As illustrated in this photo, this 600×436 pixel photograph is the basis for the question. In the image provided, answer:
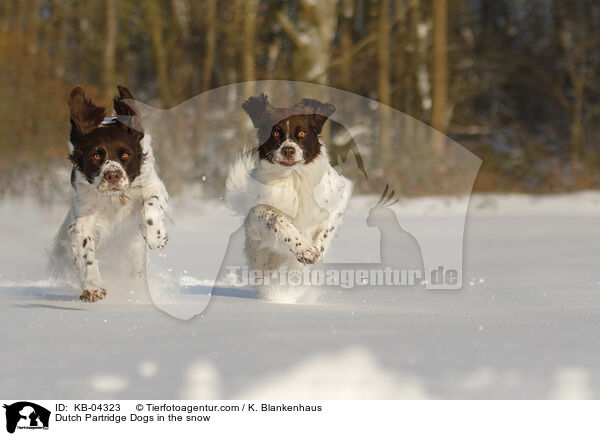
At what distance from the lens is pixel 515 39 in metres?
31.1

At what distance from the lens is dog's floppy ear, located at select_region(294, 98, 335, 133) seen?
5422 millimetres

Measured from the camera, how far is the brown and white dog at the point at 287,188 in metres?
5.36

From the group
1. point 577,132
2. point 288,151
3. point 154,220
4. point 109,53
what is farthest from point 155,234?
point 577,132

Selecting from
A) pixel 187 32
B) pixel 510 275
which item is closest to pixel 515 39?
pixel 187 32

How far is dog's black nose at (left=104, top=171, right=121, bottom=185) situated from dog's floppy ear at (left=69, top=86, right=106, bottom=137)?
0.35 m

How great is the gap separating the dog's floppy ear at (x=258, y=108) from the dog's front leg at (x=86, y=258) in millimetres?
1162

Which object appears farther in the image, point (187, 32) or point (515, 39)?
point (515, 39)

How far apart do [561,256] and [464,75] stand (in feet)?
71.6

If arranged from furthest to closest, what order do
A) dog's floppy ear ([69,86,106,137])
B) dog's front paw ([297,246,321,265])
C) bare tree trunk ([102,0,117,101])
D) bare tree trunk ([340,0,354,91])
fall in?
bare tree trunk ([340,0,354,91]) < bare tree trunk ([102,0,117,101]) < dog's front paw ([297,246,321,265]) < dog's floppy ear ([69,86,106,137])

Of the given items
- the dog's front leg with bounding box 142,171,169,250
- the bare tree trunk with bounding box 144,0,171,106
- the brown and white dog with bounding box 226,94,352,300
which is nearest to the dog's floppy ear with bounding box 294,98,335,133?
the brown and white dog with bounding box 226,94,352,300

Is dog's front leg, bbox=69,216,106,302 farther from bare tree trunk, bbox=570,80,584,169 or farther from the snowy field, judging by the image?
bare tree trunk, bbox=570,80,584,169

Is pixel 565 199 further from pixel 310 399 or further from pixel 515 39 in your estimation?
pixel 515 39

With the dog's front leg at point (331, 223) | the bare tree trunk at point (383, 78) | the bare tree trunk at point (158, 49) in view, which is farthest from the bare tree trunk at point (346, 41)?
the dog's front leg at point (331, 223)

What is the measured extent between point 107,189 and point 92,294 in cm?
65
